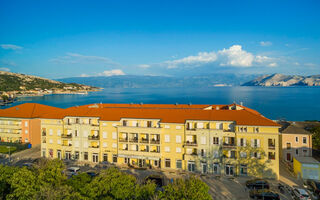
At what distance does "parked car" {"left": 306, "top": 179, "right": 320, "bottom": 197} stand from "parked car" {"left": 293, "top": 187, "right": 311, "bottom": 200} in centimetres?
198

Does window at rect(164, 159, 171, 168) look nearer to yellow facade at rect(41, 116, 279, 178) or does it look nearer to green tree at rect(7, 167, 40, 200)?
yellow facade at rect(41, 116, 279, 178)

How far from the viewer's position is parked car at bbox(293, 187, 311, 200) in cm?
→ 2838

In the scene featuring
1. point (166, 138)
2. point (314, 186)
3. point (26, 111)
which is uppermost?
point (26, 111)

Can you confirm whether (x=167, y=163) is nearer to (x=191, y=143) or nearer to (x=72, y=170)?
(x=191, y=143)

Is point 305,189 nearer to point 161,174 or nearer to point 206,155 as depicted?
point 206,155

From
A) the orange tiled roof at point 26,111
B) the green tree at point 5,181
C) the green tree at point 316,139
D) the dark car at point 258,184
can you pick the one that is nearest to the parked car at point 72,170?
the green tree at point 5,181

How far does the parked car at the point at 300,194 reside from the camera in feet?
93.1

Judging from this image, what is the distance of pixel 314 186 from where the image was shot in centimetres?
3197

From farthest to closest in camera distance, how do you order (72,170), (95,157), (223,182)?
(95,157), (72,170), (223,182)

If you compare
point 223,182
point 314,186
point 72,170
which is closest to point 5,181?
point 72,170

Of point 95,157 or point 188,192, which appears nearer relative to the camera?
point 188,192

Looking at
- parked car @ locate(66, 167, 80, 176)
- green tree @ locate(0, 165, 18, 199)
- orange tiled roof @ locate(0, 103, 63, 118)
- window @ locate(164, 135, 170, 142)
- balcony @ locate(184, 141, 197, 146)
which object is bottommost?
parked car @ locate(66, 167, 80, 176)

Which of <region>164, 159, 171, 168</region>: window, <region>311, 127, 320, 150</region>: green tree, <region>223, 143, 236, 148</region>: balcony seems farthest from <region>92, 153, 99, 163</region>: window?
<region>311, 127, 320, 150</region>: green tree

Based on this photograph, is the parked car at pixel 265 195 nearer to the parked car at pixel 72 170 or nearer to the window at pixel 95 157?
the window at pixel 95 157
